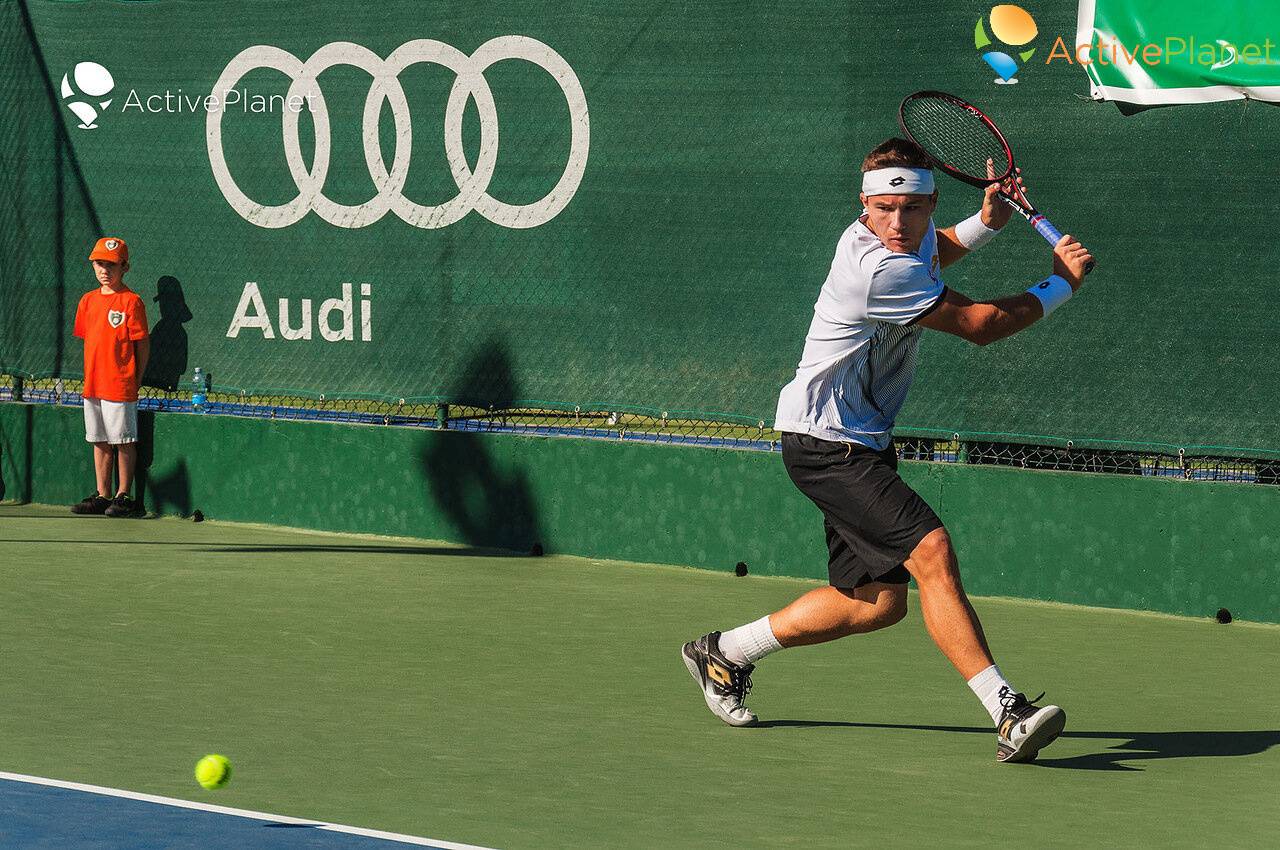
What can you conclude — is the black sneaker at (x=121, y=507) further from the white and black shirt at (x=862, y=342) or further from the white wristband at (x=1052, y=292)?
the white wristband at (x=1052, y=292)

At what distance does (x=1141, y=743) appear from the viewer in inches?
243

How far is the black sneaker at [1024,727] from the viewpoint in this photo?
559 centimetres

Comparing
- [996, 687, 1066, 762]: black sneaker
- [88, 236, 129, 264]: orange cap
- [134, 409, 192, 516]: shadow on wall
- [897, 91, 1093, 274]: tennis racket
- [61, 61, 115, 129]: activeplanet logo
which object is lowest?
[134, 409, 192, 516]: shadow on wall

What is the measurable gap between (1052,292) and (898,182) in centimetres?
54

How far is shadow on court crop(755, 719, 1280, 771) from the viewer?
5852 millimetres

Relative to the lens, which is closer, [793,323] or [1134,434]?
[1134,434]

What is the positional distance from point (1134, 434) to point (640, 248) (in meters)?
2.49

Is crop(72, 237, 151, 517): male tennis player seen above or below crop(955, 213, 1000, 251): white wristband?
below

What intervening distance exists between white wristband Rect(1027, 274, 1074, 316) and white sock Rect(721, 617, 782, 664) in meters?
1.28

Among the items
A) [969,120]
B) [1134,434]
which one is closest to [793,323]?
[1134,434]

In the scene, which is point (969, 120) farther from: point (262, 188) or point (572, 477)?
point (262, 188)

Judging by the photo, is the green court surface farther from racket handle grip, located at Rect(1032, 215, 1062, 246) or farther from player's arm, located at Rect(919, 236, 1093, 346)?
racket handle grip, located at Rect(1032, 215, 1062, 246)

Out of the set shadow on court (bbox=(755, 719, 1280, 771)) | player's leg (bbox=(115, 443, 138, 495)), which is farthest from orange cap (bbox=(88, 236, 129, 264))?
shadow on court (bbox=(755, 719, 1280, 771))

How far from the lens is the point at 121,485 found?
11.1m
